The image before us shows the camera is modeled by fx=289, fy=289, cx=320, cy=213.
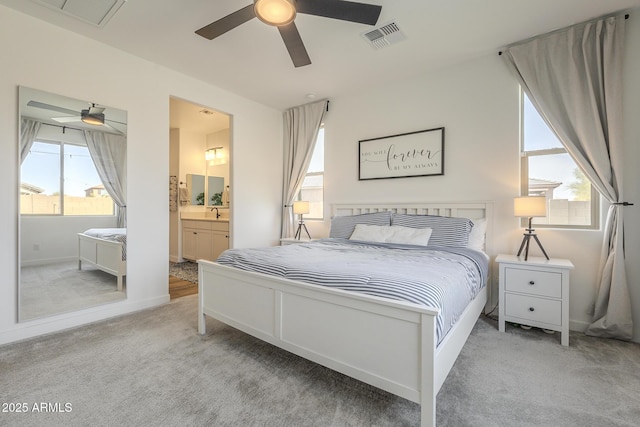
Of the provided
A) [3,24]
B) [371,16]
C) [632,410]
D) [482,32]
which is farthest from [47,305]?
[482,32]

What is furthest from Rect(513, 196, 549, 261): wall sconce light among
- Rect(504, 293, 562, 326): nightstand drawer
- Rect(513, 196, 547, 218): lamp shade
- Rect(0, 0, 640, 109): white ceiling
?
Rect(0, 0, 640, 109): white ceiling

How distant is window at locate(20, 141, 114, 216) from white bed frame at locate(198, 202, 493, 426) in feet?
5.07

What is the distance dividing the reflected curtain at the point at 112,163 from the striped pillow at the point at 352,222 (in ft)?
7.79

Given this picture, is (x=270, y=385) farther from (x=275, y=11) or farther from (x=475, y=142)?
(x=475, y=142)

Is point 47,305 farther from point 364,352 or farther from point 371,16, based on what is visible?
point 371,16

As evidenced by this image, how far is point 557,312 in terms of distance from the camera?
2.37 m

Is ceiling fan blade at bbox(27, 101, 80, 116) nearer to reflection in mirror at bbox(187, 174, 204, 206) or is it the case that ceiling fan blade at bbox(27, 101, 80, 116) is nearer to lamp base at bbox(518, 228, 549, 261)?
reflection in mirror at bbox(187, 174, 204, 206)

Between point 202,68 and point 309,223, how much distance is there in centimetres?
252

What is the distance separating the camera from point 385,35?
2.70 meters

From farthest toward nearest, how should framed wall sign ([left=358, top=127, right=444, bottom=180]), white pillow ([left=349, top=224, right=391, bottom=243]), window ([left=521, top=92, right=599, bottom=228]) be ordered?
framed wall sign ([left=358, top=127, right=444, bottom=180])
white pillow ([left=349, top=224, right=391, bottom=243])
window ([left=521, top=92, right=599, bottom=228])

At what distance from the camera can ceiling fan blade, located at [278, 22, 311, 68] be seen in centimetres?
211

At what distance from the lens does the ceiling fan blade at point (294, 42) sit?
2.11 metres

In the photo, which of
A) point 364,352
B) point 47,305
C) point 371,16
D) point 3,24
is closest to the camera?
point 364,352

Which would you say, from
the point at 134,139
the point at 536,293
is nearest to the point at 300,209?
the point at 134,139
